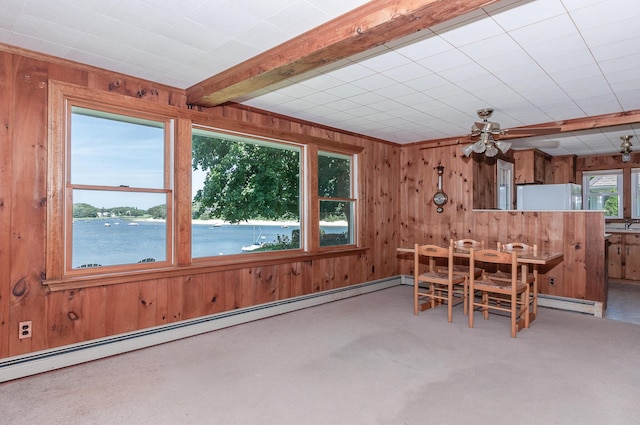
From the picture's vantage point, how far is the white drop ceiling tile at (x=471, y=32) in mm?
2400

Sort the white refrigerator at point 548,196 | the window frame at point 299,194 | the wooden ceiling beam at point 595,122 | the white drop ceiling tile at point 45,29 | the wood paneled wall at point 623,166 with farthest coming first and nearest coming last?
the wood paneled wall at point 623,166, the white refrigerator at point 548,196, the wooden ceiling beam at point 595,122, the window frame at point 299,194, the white drop ceiling tile at point 45,29

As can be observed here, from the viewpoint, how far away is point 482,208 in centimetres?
609

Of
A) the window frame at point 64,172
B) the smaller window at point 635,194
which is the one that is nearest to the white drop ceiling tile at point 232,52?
the window frame at point 64,172

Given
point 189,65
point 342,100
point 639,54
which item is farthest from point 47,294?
point 639,54

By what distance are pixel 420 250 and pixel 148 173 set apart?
3.11 meters

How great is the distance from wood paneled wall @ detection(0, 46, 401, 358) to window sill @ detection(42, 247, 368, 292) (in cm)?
5

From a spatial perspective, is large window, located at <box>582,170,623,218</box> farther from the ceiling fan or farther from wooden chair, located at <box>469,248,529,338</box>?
wooden chair, located at <box>469,248,529,338</box>

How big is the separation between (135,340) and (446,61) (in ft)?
11.7

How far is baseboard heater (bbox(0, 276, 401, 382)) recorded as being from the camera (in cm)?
278

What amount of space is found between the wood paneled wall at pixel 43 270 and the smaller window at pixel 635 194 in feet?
23.9

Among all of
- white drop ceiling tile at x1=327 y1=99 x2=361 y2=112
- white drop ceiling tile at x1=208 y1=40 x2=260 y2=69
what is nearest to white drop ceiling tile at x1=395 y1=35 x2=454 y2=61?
white drop ceiling tile at x1=208 y1=40 x2=260 y2=69

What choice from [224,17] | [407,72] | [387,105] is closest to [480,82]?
[407,72]

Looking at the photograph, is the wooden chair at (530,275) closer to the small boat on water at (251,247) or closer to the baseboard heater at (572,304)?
the baseboard heater at (572,304)

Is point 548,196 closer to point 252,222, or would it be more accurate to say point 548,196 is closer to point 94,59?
point 252,222
